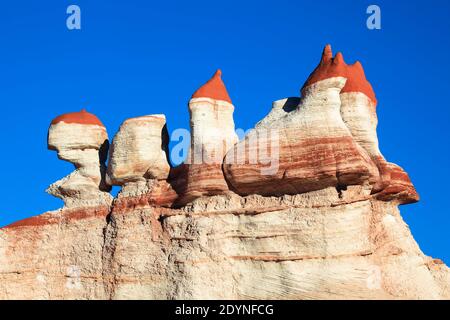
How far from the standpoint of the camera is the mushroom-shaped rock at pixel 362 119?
21.6m

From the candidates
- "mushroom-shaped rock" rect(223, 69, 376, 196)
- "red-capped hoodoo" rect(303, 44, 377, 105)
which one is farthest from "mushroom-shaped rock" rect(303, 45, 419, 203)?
"mushroom-shaped rock" rect(223, 69, 376, 196)

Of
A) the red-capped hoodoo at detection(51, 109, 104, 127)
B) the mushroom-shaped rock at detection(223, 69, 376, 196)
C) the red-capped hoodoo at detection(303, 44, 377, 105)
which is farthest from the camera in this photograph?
the red-capped hoodoo at detection(51, 109, 104, 127)

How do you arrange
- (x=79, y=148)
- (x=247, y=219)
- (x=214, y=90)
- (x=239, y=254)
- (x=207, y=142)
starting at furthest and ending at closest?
(x=79, y=148) < (x=214, y=90) < (x=207, y=142) < (x=247, y=219) < (x=239, y=254)

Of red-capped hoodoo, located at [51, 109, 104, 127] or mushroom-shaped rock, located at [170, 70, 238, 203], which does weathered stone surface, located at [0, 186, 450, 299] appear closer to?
mushroom-shaped rock, located at [170, 70, 238, 203]

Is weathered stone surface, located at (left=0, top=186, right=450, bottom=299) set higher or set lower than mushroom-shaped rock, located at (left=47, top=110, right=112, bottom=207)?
lower

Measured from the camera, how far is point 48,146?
86.1 ft

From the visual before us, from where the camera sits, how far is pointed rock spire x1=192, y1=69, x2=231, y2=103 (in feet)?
75.9

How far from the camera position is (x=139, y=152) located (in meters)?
23.9

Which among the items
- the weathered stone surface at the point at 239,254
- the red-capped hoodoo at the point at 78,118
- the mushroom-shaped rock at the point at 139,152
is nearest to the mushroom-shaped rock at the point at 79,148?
the red-capped hoodoo at the point at 78,118

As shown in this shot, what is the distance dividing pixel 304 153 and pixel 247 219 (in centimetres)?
238

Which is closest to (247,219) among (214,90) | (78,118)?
(214,90)

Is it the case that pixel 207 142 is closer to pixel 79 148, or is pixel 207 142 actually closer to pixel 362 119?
pixel 362 119

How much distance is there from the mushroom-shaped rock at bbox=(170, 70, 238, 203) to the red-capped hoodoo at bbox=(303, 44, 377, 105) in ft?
9.05

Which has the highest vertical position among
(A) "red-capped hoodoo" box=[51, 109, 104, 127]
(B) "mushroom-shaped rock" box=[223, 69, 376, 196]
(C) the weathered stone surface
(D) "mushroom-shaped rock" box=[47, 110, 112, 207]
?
(A) "red-capped hoodoo" box=[51, 109, 104, 127]
